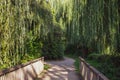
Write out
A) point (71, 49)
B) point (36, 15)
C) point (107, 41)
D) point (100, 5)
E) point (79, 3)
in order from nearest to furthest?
point (100, 5), point (107, 41), point (79, 3), point (36, 15), point (71, 49)

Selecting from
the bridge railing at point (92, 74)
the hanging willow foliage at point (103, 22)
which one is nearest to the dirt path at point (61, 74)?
the bridge railing at point (92, 74)

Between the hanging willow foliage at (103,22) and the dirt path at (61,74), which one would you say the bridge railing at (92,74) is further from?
the dirt path at (61,74)

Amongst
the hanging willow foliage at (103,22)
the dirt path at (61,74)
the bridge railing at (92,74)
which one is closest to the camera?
the bridge railing at (92,74)

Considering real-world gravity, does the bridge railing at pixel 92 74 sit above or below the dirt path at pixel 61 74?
above

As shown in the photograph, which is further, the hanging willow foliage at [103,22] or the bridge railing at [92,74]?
the hanging willow foliage at [103,22]

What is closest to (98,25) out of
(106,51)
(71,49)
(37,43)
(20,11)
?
(106,51)

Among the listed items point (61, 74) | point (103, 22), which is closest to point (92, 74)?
point (103, 22)

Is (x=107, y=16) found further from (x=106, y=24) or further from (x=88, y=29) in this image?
(x=88, y=29)

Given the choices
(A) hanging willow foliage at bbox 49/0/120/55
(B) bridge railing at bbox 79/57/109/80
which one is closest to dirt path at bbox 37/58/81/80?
(B) bridge railing at bbox 79/57/109/80

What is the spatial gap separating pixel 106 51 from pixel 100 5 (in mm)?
2069

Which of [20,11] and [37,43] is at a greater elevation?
[20,11]

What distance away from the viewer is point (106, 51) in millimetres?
9391

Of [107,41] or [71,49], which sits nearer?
[107,41]

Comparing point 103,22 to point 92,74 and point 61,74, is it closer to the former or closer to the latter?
point 92,74
